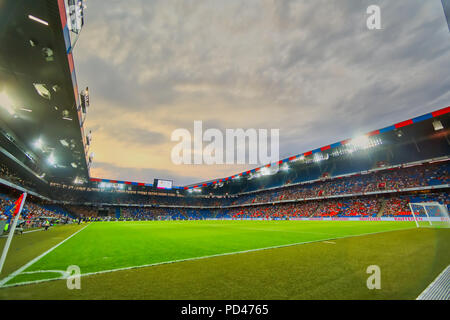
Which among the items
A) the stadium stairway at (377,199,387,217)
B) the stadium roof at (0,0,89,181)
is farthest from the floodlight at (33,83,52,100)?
the stadium stairway at (377,199,387,217)

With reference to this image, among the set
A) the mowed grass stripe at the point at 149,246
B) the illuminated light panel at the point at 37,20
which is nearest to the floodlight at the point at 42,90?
the illuminated light panel at the point at 37,20

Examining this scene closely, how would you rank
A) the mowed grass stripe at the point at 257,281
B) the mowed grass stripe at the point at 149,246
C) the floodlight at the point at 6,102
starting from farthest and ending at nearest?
the floodlight at the point at 6,102
the mowed grass stripe at the point at 149,246
the mowed grass stripe at the point at 257,281

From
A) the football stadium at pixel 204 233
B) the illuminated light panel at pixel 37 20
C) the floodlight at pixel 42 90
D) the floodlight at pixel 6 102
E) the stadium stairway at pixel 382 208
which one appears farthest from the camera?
the stadium stairway at pixel 382 208

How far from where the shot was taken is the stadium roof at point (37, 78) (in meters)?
6.87

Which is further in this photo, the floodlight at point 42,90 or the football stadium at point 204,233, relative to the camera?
the floodlight at point 42,90

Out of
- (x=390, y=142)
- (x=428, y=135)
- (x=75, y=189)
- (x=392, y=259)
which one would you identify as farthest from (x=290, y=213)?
(x=75, y=189)

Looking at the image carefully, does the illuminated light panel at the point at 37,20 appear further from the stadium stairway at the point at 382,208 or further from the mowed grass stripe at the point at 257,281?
the stadium stairway at the point at 382,208

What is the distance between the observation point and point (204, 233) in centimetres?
1450

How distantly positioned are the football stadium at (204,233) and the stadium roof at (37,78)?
2.2 inches

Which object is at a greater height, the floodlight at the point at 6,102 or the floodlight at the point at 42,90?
the floodlight at the point at 6,102

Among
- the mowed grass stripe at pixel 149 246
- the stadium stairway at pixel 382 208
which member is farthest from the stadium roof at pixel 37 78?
the stadium stairway at pixel 382 208

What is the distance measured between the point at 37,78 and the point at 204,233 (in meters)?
14.0

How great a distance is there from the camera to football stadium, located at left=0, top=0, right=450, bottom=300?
11.4ft

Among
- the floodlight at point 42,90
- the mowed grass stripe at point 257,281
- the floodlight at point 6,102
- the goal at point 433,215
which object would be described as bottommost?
the mowed grass stripe at point 257,281
